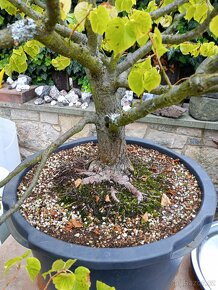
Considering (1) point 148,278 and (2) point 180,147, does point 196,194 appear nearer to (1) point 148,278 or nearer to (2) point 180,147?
(1) point 148,278

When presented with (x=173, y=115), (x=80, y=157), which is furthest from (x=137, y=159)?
(x=173, y=115)

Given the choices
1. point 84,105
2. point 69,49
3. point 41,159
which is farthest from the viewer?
point 84,105

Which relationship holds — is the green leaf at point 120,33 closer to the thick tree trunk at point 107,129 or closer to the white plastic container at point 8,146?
the thick tree trunk at point 107,129

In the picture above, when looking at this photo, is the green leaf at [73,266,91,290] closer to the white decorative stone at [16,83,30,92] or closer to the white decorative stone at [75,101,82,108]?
the white decorative stone at [75,101,82,108]

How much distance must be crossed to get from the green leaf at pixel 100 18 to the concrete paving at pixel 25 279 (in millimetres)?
687

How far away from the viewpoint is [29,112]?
189 centimetres

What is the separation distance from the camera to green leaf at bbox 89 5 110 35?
15.3 inches

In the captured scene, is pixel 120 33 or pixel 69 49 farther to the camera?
pixel 69 49

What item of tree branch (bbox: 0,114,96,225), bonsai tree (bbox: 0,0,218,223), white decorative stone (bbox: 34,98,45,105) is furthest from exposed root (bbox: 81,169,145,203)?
white decorative stone (bbox: 34,98,45,105)

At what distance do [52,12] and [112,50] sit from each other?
0.60 ft

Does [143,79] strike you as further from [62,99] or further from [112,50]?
[62,99]

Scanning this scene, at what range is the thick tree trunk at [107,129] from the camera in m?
0.75

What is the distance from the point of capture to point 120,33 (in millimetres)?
383

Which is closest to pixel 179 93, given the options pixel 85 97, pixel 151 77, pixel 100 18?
pixel 151 77
